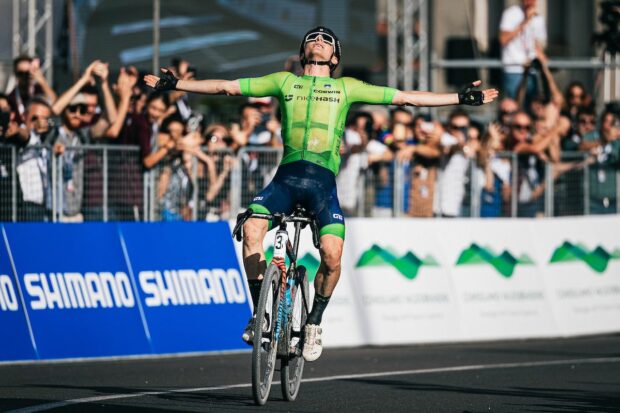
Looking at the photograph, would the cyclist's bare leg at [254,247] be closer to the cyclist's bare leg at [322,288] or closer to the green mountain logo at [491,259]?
the cyclist's bare leg at [322,288]

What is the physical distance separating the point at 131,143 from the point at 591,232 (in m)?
5.79

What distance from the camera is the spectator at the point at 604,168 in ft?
59.1

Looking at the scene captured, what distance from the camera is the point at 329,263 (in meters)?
10.5

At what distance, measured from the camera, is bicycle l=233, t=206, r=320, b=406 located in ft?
31.9

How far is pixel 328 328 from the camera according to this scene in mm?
15672

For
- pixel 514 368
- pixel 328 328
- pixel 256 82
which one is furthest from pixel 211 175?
pixel 256 82

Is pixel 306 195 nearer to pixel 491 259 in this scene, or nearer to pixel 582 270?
pixel 491 259

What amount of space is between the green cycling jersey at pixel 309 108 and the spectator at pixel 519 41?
9504 millimetres

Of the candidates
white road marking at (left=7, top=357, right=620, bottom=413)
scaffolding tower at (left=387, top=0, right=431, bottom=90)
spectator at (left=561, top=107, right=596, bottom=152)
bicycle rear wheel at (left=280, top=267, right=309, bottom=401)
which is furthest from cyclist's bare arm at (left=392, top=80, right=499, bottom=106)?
scaffolding tower at (left=387, top=0, right=431, bottom=90)

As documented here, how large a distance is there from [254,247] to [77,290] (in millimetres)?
4349

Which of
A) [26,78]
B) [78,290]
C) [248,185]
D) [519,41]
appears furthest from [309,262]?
[519,41]

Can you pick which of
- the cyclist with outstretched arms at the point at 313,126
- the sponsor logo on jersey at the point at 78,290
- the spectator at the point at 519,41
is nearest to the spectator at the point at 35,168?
the sponsor logo on jersey at the point at 78,290

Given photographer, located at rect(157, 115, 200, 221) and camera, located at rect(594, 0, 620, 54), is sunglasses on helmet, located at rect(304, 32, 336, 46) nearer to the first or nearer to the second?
photographer, located at rect(157, 115, 200, 221)

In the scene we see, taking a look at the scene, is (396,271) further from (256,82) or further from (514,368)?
(256,82)
